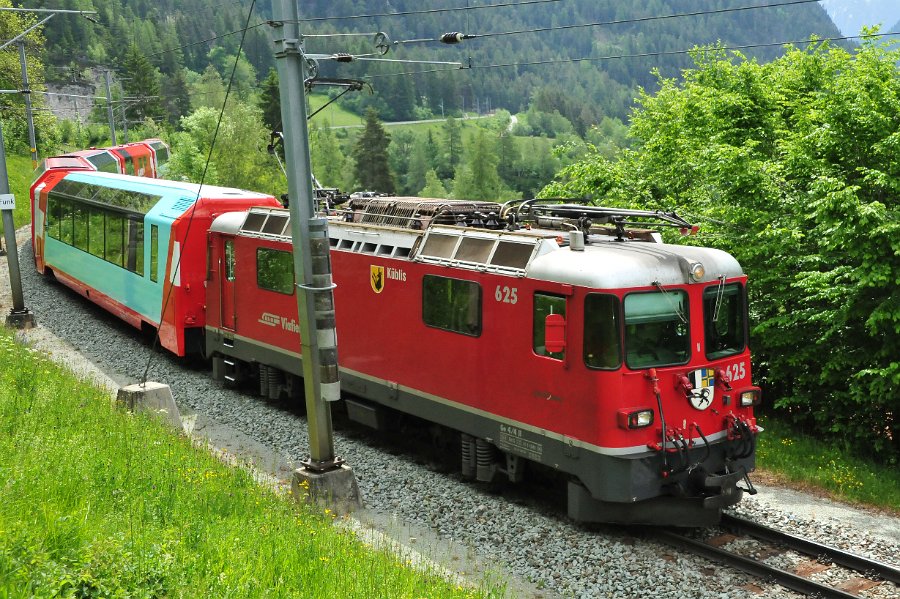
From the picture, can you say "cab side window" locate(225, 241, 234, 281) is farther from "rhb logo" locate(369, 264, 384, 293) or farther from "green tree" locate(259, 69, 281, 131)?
"green tree" locate(259, 69, 281, 131)

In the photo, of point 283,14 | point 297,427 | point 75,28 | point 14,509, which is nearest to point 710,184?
point 297,427

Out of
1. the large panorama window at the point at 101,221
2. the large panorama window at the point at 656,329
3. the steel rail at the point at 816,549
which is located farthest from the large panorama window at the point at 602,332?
the large panorama window at the point at 101,221

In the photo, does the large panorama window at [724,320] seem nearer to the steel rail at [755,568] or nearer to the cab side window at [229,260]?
the steel rail at [755,568]

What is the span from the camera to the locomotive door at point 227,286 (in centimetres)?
1588

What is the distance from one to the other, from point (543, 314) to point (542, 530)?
2247 millimetres

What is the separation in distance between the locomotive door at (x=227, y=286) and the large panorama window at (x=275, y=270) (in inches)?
43.8

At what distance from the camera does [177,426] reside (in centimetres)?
1259

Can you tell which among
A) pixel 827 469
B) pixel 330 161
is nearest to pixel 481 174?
pixel 330 161

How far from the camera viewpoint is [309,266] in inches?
388

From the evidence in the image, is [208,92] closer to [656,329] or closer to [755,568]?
[656,329]

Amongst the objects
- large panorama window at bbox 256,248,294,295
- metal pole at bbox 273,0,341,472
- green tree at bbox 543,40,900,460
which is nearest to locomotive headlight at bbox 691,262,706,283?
green tree at bbox 543,40,900,460

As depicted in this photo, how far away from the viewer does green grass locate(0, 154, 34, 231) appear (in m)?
46.8

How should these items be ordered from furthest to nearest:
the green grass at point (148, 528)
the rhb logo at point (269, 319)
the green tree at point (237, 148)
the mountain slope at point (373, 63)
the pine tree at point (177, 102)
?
the mountain slope at point (373, 63)
the pine tree at point (177, 102)
the green tree at point (237, 148)
the rhb logo at point (269, 319)
the green grass at point (148, 528)

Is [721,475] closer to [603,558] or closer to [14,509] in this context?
[603,558]
